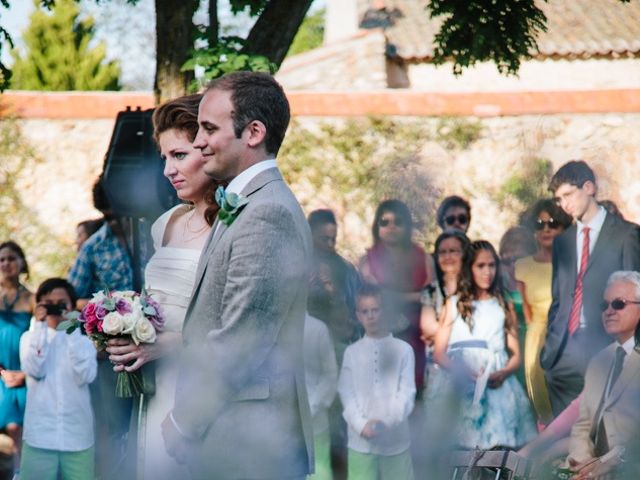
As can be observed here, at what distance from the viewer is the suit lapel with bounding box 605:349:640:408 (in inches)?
207

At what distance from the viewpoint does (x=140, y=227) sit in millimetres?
6535

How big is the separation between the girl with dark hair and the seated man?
103cm

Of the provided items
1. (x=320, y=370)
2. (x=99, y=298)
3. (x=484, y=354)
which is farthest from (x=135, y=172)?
(x=99, y=298)

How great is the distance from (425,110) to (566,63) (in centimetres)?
737

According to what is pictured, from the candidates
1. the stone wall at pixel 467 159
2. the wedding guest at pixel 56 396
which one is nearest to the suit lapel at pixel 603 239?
the wedding guest at pixel 56 396

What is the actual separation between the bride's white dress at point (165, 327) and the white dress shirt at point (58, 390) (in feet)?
9.36

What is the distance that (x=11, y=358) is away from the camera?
7523mm

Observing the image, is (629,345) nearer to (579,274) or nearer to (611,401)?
(611,401)

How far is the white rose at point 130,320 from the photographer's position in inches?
145

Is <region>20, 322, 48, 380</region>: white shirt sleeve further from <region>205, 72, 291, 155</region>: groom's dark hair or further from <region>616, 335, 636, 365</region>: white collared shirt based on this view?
<region>205, 72, 291, 155</region>: groom's dark hair

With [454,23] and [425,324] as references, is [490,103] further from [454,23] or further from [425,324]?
[425,324]

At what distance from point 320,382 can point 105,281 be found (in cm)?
155

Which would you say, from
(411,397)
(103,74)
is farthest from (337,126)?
(103,74)

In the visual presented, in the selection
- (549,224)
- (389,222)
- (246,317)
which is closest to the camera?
(246,317)
